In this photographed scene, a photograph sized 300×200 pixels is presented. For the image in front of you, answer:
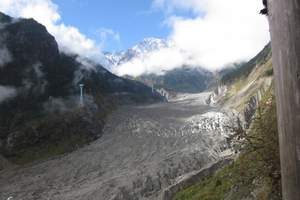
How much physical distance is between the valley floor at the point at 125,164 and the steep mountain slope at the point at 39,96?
690 cm

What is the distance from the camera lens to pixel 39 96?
11938 centimetres

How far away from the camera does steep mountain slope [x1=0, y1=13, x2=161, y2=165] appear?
102062mm

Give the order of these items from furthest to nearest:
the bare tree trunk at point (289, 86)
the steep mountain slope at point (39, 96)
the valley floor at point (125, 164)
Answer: the steep mountain slope at point (39, 96) → the valley floor at point (125, 164) → the bare tree trunk at point (289, 86)

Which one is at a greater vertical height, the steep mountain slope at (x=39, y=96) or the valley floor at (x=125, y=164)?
the steep mountain slope at (x=39, y=96)

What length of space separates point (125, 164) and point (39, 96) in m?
43.4

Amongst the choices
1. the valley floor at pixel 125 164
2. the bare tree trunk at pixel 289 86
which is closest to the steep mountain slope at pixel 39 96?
the valley floor at pixel 125 164

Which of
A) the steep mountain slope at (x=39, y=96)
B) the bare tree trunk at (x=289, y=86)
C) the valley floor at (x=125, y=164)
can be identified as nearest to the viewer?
the bare tree trunk at (x=289, y=86)

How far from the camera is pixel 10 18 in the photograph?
13688cm

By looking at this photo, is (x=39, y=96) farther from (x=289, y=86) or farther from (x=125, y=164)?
(x=289, y=86)

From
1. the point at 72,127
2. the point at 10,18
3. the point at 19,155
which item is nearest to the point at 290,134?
the point at 19,155

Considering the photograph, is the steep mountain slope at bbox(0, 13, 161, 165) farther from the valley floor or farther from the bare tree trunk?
the bare tree trunk

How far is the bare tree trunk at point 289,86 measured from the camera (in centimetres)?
326

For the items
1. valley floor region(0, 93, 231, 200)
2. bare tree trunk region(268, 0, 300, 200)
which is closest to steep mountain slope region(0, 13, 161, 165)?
valley floor region(0, 93, 231, 200)

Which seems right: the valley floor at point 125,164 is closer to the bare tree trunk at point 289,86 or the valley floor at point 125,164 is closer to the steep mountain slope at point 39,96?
the steep mountain slope at point 39,96
